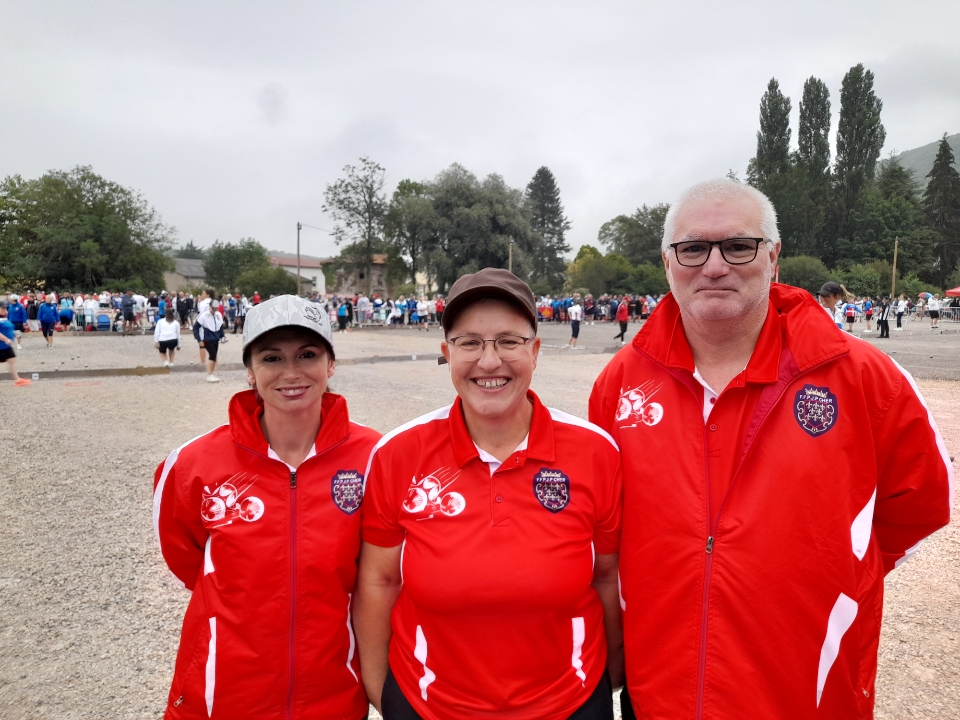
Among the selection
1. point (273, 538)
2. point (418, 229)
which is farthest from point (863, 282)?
point (273, 538)

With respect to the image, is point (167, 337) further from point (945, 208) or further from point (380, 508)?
point (945, 208)

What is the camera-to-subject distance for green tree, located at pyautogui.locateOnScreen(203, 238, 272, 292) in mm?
100562

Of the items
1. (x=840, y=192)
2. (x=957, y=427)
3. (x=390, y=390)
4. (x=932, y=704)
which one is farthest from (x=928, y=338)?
(x=840, y=192)

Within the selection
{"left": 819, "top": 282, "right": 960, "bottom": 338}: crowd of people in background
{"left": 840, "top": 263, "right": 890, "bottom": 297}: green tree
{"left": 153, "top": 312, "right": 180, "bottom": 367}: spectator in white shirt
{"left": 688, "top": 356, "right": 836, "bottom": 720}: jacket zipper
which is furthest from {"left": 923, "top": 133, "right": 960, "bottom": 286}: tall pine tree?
{"left": 688, "top": 356, "right": 836, "bottom": 720}: jacket zipper

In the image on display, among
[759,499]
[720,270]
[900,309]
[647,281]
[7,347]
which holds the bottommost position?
[7,347]

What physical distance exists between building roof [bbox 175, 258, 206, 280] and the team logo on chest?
122 meters

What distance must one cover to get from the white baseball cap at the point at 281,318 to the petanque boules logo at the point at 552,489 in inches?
37.8

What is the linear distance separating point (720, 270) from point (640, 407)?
0.52 meters

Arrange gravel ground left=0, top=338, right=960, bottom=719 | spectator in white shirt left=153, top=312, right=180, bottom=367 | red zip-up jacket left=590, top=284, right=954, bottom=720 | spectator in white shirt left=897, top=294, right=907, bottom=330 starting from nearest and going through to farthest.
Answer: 1. red zip-up jacket left=590, top=284, right=954, bottom=720
2. gravel ground left=0, top=338, right=960, bottom=719
3. spectator in white shirt left=153, top=312, right=180, bottom=367
4. spectator in white shirt left=897, top=294, right=907, bottom=330

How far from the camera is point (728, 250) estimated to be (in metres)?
2.08

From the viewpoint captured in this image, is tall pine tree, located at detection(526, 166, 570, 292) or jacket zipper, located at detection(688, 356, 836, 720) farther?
tall pine tree, located at detection(526, 166, 570, 292)

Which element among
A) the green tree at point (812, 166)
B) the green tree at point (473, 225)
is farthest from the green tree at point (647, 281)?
the green tree at point (473, 225)

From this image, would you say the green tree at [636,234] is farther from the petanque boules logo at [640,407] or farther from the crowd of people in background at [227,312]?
the petanque boules logo at [640,407]

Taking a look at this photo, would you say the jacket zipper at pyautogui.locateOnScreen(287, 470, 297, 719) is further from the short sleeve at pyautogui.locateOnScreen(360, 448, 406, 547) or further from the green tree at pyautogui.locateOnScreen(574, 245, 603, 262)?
the green tree at pyautogui.locateOnScreen(574, 245, 603, 262)
